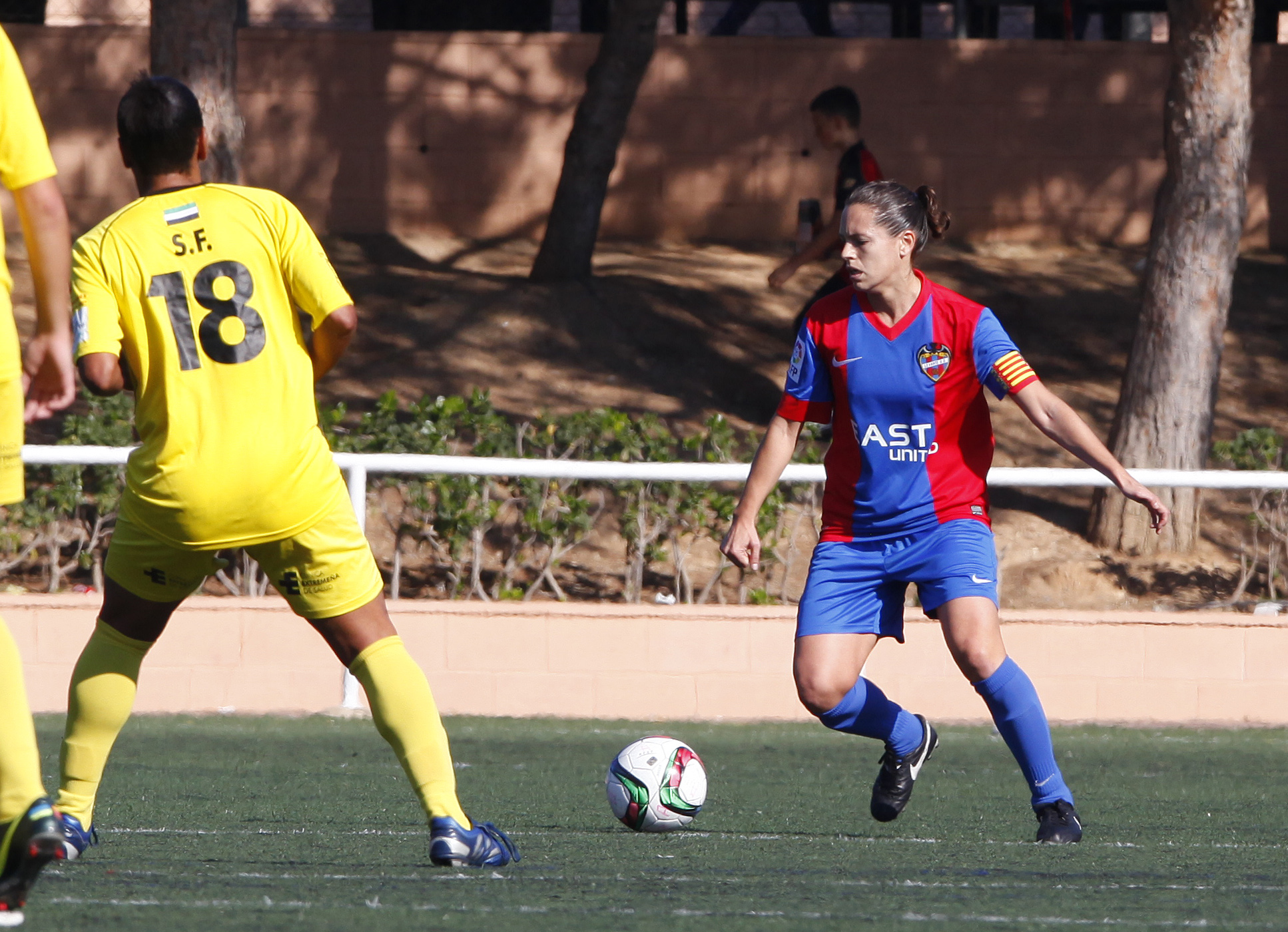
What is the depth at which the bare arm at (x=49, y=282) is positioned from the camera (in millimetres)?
3615

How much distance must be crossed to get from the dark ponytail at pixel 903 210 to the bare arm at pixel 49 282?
2.60 metres

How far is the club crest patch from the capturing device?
553 centimetres

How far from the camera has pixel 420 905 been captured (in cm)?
396

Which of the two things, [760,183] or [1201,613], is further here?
[760,183]

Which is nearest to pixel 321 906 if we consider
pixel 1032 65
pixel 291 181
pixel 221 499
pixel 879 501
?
pixel 221 499

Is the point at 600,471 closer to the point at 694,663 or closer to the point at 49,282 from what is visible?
the point at 694,663

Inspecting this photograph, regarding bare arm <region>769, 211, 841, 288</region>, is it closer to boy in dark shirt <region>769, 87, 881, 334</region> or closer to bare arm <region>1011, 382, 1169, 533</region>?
boy in dark shirt <region>769, 87, 881, 334</region>

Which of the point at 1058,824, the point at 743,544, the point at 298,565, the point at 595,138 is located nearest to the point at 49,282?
the point at 298,565

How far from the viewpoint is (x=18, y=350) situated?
12.0 ft

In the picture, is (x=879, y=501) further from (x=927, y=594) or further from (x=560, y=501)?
(x=560, y=501)

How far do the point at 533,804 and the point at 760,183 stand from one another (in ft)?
37.9

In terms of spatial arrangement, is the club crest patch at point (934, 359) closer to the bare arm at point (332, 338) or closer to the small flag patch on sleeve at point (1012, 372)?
the small flag patch on sleeve at point (1012, 372)

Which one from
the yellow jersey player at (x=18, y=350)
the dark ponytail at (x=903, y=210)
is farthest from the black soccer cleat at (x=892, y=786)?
the yellow jersey player at (x=18, y=350)

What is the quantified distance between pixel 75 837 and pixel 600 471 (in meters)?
4.43
